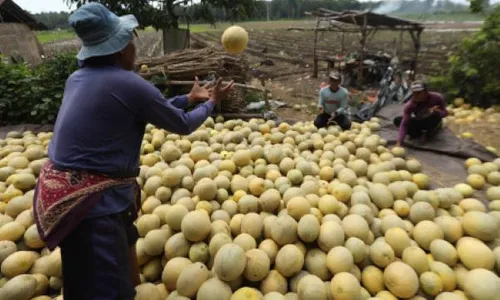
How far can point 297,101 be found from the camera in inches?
409

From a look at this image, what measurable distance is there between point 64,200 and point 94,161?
258mm

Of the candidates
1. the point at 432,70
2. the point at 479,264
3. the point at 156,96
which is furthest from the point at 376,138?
the point at 432,70

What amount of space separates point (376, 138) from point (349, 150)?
0.52 m

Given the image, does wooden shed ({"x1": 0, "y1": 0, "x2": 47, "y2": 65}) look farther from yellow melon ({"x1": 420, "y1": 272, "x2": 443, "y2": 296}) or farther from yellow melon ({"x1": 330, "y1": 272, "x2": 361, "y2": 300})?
yellow melon ({"x1": 420, "y1": 272, "x2": 443, "y2": 296})

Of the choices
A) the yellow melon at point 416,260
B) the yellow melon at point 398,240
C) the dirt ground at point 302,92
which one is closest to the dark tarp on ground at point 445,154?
the dirt ground at point 302,92

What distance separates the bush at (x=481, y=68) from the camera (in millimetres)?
7733

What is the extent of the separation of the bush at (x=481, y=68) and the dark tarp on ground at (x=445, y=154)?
3550mm

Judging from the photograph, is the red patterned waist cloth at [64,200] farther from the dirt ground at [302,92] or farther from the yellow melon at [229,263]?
the dirt ground at [302,92]

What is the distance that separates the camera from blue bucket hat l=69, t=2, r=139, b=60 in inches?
71.1

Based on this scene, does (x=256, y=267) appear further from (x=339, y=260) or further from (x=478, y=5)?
(x=478, y=5)

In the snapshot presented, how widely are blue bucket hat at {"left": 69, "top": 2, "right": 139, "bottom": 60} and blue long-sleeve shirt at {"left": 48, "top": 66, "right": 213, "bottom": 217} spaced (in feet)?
0.34

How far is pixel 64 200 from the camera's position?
5.89ft

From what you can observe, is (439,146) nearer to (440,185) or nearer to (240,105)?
(440,185)

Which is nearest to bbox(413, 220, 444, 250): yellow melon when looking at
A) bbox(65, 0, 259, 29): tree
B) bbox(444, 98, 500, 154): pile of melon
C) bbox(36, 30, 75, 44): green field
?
bbox(444, 98, 500, 154): pile of melon
